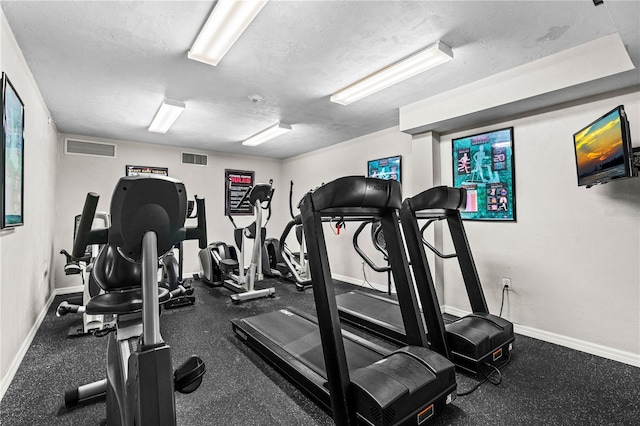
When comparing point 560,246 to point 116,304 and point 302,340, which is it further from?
point 116,304

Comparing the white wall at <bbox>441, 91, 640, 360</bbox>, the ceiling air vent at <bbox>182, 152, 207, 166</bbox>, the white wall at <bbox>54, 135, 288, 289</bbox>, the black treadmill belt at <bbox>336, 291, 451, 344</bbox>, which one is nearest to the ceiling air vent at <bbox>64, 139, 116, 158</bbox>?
the white wall at <bbox>54, 135, 288, 289</bbox>

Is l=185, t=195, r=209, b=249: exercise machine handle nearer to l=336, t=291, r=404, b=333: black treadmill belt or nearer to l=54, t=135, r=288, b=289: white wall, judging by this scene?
l=336, t=291, r=404, b=333: black treadmill belt

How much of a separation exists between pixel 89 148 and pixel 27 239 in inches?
112

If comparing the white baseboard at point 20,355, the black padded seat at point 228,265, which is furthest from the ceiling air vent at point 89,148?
the black padded seat at point 228,265

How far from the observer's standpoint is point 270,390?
2166mm

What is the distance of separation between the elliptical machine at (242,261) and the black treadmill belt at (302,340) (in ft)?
3.81

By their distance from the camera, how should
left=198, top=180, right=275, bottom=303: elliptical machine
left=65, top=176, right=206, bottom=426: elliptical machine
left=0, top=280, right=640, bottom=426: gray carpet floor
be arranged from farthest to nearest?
1. left=198, top=180, right=275, bottom=303: elliptical machine
2. left=0, top=280, right=640, bottom=426: gray carpet floor
3. left=65, top=176, right=206, bottom=426: elliptical machine

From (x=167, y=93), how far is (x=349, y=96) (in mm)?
2013

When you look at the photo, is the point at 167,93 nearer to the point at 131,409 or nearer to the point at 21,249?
the point at 21,249

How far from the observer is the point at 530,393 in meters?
2.11

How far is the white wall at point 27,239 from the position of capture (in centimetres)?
219

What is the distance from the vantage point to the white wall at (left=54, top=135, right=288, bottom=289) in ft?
16.0

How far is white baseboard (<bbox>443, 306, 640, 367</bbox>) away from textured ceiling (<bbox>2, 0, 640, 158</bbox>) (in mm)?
2263

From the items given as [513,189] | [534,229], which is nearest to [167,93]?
[513,189]
